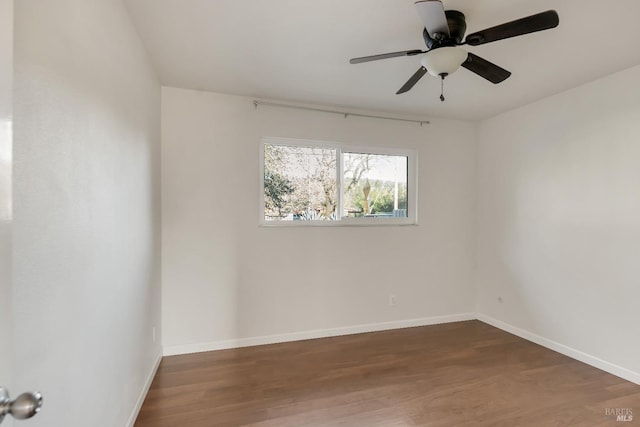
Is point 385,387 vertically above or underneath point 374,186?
underneath

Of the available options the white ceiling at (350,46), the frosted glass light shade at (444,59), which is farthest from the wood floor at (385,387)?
the white ceiling at (350,46)

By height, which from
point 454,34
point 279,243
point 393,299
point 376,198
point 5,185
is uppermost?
point 454,34

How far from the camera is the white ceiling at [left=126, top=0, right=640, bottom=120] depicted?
176 centimetres

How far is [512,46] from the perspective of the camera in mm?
2141

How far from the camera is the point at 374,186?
11.8ft

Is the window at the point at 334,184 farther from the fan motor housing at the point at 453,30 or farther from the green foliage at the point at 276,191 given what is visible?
the fan motor housing at the point at 453,30

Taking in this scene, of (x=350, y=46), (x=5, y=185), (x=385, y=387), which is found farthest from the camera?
(x=385, y=387)

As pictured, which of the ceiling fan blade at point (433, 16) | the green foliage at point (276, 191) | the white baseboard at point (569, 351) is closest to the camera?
the ceiling fan blade at point (433, 16)

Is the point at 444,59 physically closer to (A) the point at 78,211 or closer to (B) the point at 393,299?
(A) the point at 78,211

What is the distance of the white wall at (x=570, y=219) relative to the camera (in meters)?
2.49

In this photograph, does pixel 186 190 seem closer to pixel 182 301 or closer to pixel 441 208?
pixel 182 301

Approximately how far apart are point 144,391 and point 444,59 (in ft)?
9.56

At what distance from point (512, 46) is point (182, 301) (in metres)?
3.38

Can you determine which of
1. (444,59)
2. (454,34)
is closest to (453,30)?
(454,34)
